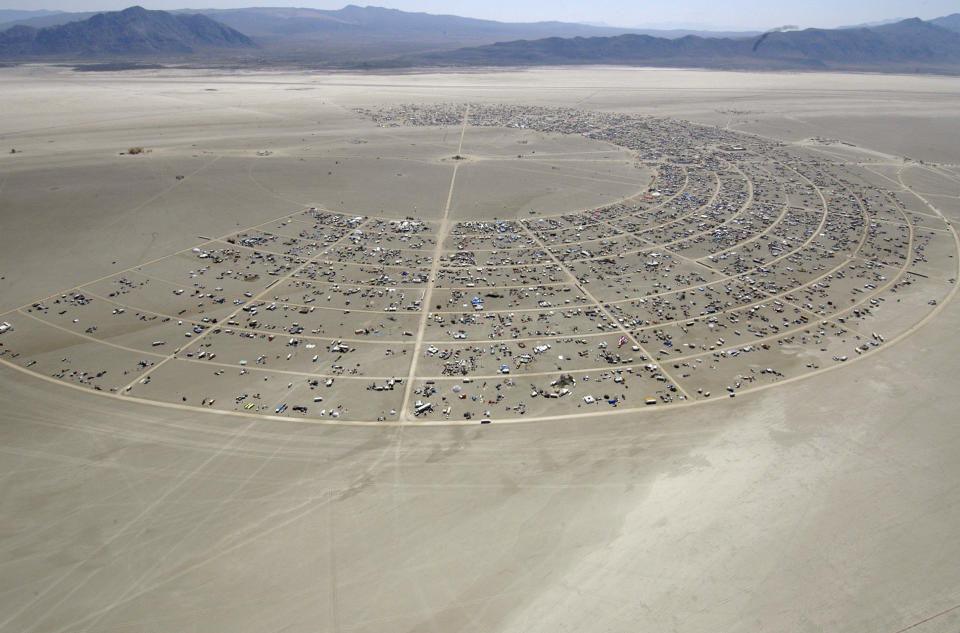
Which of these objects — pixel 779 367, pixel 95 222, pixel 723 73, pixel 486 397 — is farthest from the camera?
pixel 723 73

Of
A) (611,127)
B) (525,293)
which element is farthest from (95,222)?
(611,127)

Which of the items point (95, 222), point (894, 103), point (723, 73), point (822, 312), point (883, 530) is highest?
point (723, 73)

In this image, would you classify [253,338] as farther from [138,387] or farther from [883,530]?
[883,530]

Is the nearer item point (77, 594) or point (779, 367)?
point (77, 594)

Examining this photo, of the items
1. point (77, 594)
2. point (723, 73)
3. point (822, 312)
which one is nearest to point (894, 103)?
point (723, 73)

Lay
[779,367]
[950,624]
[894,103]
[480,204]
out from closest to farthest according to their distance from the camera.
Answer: [950,624] → [779,367] → [480,204] → [894,103]

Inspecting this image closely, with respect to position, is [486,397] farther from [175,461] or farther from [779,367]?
[779,367]

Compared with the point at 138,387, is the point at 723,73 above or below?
above
